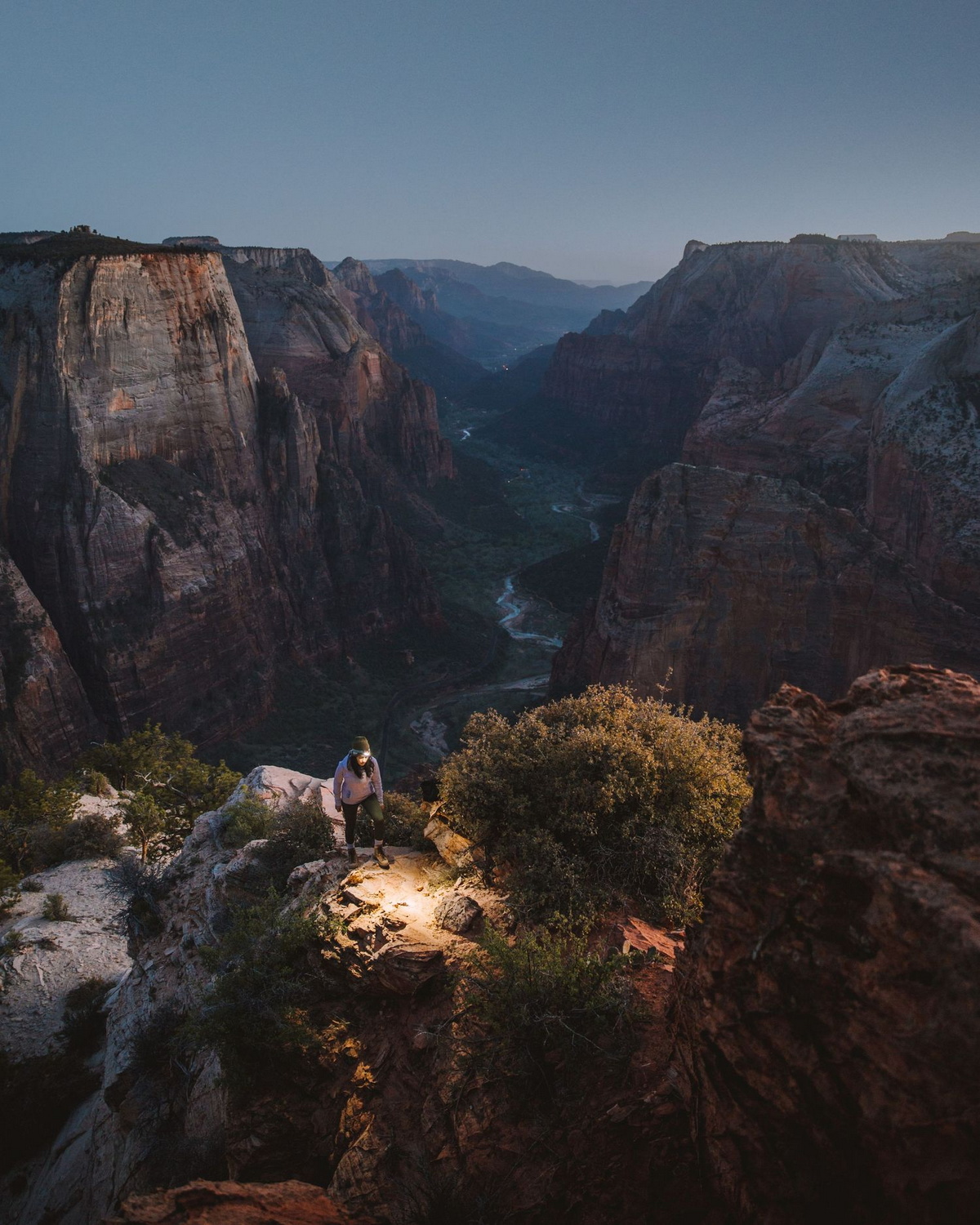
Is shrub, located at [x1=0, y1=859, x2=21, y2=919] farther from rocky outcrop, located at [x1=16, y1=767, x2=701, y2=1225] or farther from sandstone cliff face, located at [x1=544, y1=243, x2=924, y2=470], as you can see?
sandstone cliff face, located at [x1=544, y1=243, x2=924, y2=470]

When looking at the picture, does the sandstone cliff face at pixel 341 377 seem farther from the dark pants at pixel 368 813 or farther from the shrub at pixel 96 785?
the dark pants at pixel 368 813

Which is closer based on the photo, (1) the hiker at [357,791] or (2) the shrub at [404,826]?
(1) the hiker at [357,791]

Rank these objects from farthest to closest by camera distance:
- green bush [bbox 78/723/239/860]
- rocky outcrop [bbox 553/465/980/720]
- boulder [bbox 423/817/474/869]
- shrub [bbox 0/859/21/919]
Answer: rocky outcrop [bbox 553/465/980/720] → green bush [bbox 78/723/239/860] → shrub [bbox 0/859/21/919] → boulder [bbox 423/817/474/869]

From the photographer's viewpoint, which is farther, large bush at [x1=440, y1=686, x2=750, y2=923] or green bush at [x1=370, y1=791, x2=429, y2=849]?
green bush at [x1=370, y1=791, x2=429, y2=849]

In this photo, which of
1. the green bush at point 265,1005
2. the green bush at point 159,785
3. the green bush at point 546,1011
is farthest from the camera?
the green bush at point 159,785

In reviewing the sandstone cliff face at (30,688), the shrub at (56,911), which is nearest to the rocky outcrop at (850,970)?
the shrub at (56,911)

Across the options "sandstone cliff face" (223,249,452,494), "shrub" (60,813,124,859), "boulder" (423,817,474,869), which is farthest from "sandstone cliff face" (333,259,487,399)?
"boulder" (423,817,474,869)

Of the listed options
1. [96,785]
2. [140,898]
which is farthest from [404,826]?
[96,785]
